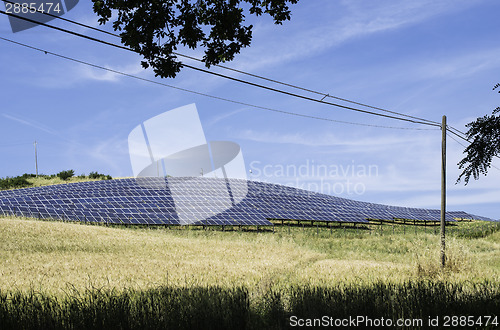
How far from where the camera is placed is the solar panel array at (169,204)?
42.1 m

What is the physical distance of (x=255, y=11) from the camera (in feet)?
41.0

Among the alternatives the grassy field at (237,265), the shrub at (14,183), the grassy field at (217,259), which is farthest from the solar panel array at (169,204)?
the shrub at (14,183)

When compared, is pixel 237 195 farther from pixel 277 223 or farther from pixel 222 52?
pixel 222 52

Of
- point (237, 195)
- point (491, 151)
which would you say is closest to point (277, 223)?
point (237, 195)

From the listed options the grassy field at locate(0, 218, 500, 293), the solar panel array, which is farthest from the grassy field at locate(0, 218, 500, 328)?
the solar panel array

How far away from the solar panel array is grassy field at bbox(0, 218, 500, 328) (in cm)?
326

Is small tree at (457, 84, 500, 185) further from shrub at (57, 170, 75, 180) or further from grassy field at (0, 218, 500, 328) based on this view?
shrub at (57, 170, 75, 180)

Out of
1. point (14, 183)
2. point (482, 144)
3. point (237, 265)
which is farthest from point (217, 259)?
point (14, 183)

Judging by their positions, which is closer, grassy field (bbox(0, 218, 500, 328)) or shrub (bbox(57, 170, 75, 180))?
grassy field (bbox(0, 218, 500, 328))

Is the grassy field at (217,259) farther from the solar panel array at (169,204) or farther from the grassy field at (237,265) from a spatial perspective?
the solar panel array at (169,204)

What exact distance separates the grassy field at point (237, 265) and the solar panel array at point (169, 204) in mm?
3264

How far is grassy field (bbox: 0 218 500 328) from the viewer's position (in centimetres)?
1191

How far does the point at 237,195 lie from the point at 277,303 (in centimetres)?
4888

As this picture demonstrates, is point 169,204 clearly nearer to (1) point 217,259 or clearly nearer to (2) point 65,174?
(1) point 217,259
